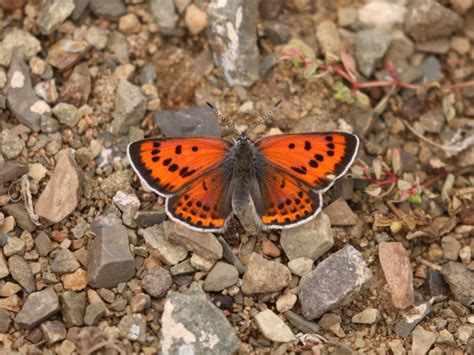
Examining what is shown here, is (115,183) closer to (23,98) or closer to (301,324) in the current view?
(23,98)

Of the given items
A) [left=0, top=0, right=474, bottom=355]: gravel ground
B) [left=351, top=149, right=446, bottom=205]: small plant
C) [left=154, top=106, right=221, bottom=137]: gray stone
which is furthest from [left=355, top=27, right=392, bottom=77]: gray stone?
[left=154, top=106, right=221, bottom=137]: gray stone

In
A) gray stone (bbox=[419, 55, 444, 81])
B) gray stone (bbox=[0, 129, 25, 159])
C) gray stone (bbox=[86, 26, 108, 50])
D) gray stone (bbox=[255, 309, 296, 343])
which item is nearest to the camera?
gray stone (bbox=[255, 309, 296, 343])

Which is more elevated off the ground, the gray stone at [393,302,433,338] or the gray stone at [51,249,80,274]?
the gray stone at [51,249,80,274]

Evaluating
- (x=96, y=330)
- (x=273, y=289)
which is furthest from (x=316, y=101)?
(x=96, y=330)

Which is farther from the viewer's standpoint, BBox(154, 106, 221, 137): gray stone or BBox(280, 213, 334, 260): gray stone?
BBox(154, 106, 221, 137): gray stone

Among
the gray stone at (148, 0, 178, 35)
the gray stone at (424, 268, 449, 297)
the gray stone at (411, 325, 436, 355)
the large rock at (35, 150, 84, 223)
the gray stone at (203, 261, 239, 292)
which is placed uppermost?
the gray stone at (148, 0, 178, 35)

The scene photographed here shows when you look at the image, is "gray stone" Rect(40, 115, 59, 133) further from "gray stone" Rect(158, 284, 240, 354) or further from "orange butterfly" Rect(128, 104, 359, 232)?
"gray stone" Rect(158, 284, 240, 354)

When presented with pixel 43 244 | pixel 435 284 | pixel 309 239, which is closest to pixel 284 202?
pixel 309 239

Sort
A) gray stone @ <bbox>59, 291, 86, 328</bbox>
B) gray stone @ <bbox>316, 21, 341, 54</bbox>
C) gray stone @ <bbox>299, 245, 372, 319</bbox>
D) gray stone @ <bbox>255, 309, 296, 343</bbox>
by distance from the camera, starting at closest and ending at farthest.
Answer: gray stone @ <bbox>59, 291, 86, 328</bbox> → gray stone @ <bbox>255, 309, 296, 343</bbox> → gray stone @ <bbox>299, 245, 372, 319</bbox> → gray stone @ <bbox>316, 21, 341, 54</bbox>
